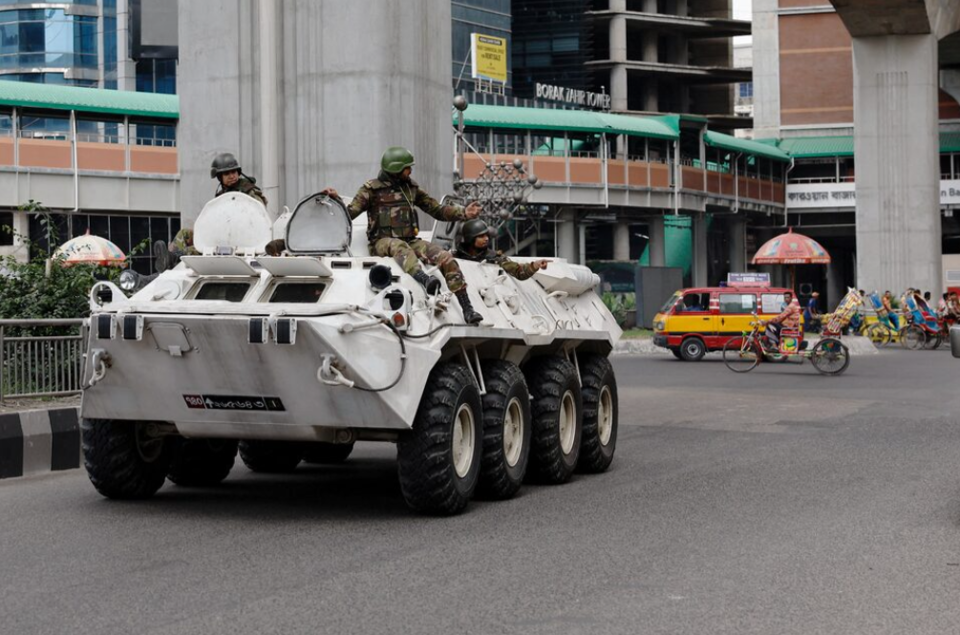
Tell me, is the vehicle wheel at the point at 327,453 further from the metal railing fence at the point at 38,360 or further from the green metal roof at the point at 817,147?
the green metal roof at the point at 817,147

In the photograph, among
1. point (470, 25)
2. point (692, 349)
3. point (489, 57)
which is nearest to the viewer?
point (692, 349)

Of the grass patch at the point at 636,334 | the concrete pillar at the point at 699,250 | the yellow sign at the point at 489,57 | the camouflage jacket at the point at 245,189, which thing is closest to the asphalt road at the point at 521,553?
the camouflage jacket at the point at 245,189

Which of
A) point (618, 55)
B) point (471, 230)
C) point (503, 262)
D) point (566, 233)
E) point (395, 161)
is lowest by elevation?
point (503, 262)

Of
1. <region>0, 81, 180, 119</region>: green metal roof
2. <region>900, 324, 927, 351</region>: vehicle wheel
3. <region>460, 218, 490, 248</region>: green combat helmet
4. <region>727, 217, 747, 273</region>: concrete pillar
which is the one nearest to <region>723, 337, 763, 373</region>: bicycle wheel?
<region>900, 324, 927, 351</region>: vehicle wheel

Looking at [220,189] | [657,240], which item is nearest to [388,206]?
[220,189]

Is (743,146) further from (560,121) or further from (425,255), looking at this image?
(425,255)

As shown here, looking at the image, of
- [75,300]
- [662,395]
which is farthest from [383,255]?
[662,395]

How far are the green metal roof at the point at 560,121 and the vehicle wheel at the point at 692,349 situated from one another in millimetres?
24891

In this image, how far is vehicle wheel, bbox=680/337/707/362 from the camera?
120 ft

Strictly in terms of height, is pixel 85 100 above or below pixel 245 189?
above

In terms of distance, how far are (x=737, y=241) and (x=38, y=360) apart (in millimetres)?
68488

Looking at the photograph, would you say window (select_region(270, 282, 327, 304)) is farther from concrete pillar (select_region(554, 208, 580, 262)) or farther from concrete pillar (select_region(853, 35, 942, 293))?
concrete pillar (select_region(554, 208, 580, 262))

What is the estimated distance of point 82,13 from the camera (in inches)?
2899

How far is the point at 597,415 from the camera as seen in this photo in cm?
1291
